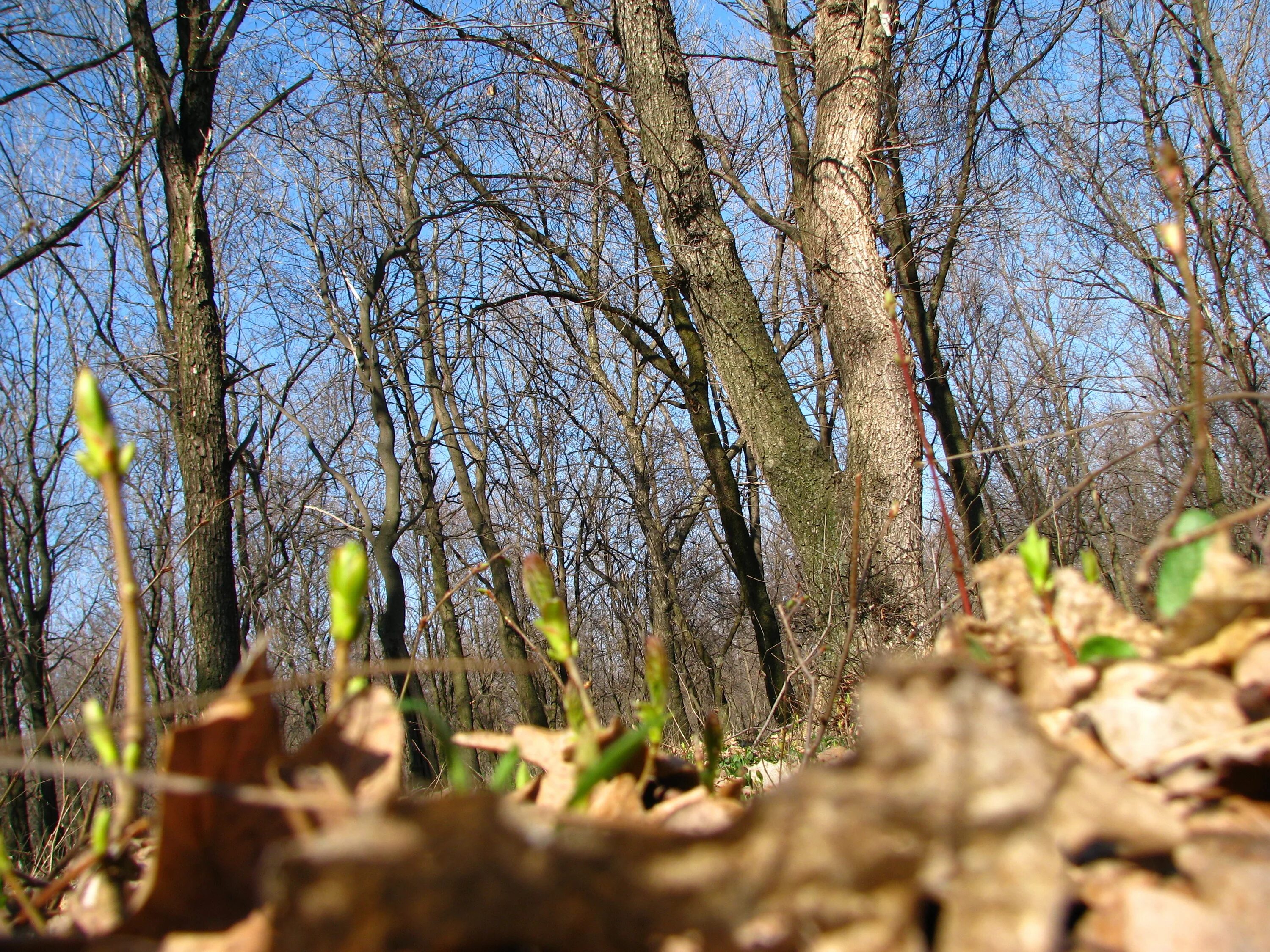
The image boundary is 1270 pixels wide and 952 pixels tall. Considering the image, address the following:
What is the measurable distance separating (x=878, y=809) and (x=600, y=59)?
10.0 metres

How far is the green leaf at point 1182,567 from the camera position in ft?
2.23

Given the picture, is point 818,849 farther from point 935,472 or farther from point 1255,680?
point 935,472

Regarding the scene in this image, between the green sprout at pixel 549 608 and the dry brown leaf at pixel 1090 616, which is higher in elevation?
the green sprout at pixel 549 608

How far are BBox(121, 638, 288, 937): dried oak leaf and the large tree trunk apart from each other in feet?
16.3

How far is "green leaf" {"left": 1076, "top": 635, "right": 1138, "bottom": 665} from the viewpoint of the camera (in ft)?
2.05

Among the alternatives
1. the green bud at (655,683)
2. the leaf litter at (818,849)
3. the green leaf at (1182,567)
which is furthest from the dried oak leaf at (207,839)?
the green leaf at (1182,567)

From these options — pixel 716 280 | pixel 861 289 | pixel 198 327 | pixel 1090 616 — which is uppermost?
pixel 198 327

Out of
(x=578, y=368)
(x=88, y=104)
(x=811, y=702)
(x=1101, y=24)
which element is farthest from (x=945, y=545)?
(x=88, y=104)

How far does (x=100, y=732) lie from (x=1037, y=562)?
785 mm

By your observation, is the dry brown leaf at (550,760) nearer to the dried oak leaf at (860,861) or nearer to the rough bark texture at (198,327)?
the dried oak leaf at (860,861)

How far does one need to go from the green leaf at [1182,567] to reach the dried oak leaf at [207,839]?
0.72 metres

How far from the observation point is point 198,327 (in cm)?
698

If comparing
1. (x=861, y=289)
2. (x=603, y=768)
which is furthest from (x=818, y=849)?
(x=861, y=289)

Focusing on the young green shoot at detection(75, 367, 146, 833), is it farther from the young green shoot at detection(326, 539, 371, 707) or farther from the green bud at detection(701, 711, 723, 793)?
the green bud at detection(701, 711, 723, 793)
